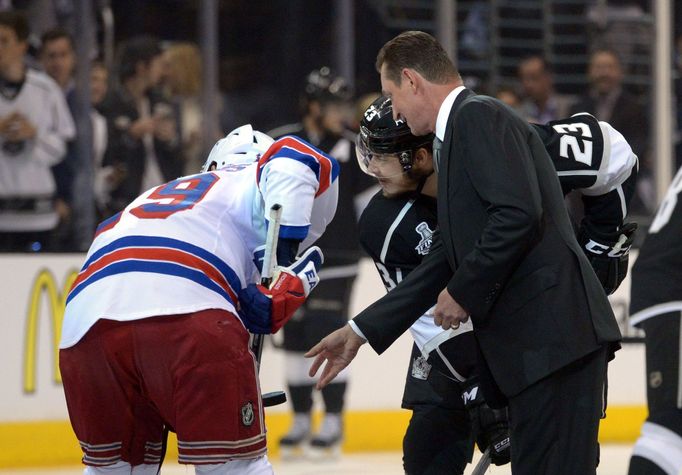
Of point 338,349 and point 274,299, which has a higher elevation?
point 274,299

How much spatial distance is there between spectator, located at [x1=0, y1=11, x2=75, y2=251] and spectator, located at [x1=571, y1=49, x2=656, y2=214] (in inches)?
123

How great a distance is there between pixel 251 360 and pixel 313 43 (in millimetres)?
4684

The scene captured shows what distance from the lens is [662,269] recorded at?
9.95 feet

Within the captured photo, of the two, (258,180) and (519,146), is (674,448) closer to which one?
(519,146)

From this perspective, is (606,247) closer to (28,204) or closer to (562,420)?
(562,420)

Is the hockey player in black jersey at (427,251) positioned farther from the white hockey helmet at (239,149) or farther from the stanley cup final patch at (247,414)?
the stanley cup final patch at (247,414)

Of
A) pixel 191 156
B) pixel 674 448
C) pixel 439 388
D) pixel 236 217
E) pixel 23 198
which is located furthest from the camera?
pixel 191 156

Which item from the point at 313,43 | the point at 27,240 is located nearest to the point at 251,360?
the point at 27,240

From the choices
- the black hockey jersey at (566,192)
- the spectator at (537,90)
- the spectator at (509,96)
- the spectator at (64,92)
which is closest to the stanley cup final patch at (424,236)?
the black hockey jersey at (566,192)

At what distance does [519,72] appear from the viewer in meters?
7.94

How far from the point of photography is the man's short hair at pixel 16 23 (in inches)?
252

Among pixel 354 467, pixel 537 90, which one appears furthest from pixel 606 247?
pixel 537 90

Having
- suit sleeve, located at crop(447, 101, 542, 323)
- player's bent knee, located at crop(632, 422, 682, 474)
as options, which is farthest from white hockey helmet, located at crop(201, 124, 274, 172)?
player's bent knee, located at crop(632, 422, 682, 474)

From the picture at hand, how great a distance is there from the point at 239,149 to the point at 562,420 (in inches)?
43.7
